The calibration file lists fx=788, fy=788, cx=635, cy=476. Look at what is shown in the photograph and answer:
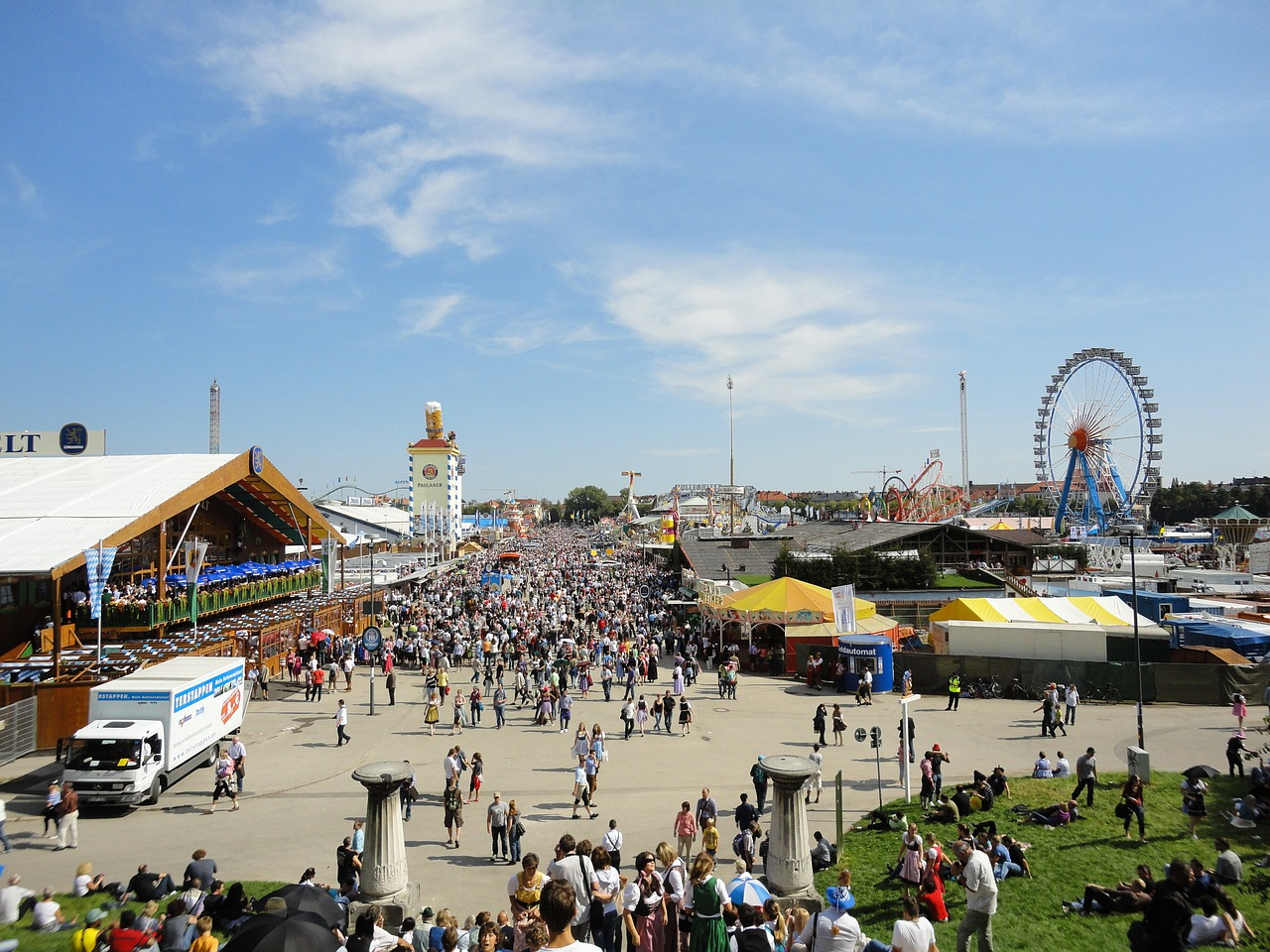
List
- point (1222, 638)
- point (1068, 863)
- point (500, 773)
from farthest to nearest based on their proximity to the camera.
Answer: point (1222, 638) → point (500, 773) → point (1068, 863)

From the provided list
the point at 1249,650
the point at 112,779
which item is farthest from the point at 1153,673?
the point at 112,779

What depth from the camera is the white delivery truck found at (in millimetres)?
13969

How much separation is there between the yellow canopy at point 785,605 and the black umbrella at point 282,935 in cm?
2287

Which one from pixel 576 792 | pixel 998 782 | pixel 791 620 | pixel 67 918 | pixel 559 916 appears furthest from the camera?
pixel 791 620

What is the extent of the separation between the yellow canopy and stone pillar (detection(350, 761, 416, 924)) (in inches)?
777

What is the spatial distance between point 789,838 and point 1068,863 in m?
4.47

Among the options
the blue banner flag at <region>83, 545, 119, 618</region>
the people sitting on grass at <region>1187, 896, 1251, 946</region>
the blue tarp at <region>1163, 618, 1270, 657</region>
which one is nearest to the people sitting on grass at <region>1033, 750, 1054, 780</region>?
the people sitting on grass at <region>1187, 896, 1251, 946</region>

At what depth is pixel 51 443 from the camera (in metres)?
34.2

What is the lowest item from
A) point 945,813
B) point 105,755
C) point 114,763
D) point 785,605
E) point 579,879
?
point 945,813

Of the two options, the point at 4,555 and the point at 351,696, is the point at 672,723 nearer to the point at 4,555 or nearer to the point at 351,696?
the point at 351,696

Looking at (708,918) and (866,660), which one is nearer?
(708,918)

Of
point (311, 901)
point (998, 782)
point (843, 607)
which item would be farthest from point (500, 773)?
point (843, 607)

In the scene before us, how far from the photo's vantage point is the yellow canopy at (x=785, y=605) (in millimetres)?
27969

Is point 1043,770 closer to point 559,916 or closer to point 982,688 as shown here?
point 982,688
